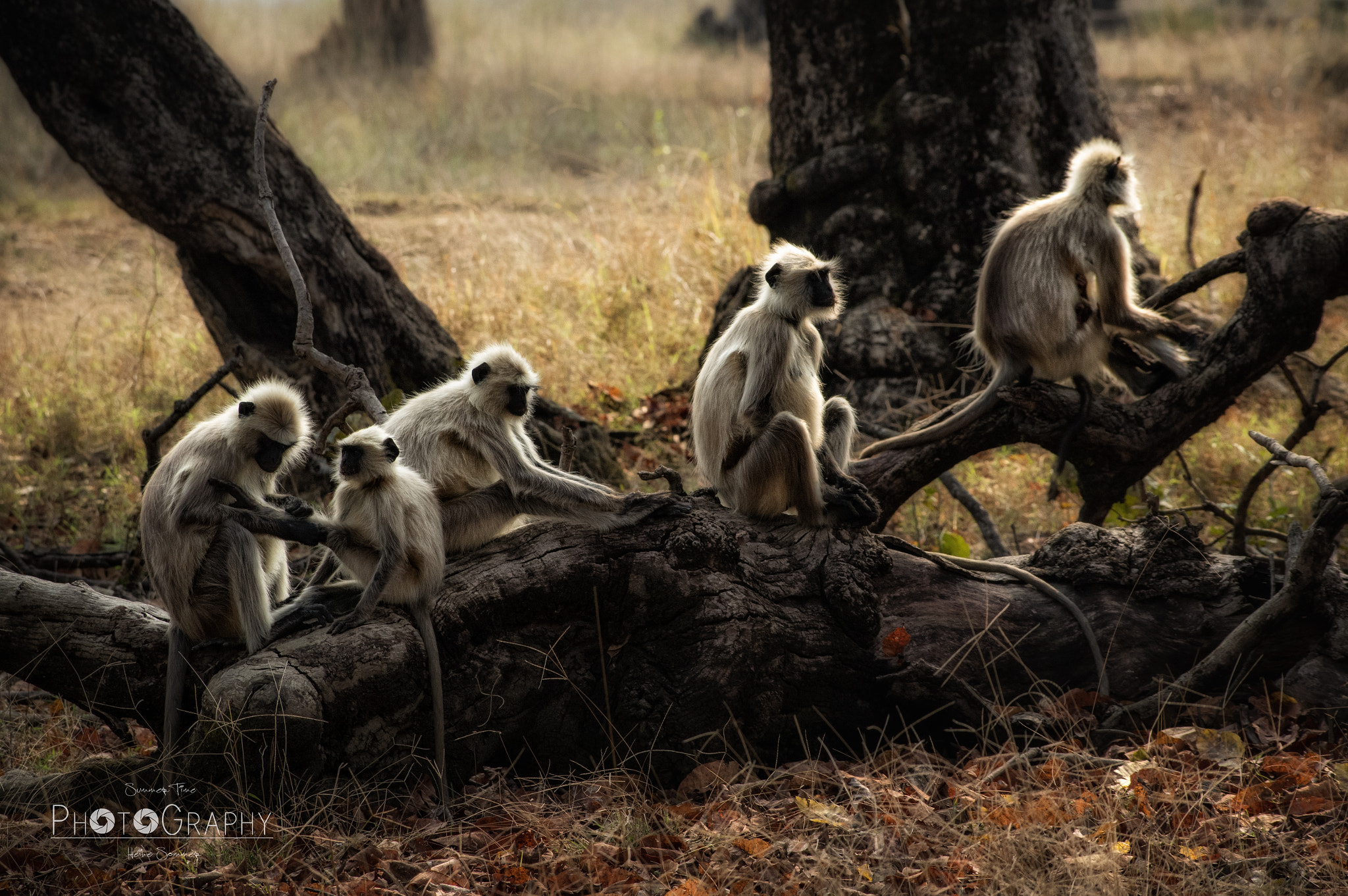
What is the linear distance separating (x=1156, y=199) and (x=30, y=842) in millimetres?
9885

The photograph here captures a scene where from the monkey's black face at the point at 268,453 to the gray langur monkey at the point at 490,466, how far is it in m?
0.45

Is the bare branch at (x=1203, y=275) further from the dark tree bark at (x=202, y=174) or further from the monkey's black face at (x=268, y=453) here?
the dark tree bark at (x=202, y=174)

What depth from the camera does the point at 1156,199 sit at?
9297 millimetres

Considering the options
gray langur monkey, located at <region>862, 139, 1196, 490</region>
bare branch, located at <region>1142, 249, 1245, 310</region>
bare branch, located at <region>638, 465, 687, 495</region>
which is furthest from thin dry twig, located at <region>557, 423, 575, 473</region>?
bare branch, located at <region>1142, 249, 1245, 310</region>

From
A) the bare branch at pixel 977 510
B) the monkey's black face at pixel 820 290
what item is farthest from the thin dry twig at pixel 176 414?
the bare branch at pixel 977 510

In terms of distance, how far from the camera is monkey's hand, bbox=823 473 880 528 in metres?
3.65

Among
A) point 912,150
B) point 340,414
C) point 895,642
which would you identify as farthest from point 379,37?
point 895,642

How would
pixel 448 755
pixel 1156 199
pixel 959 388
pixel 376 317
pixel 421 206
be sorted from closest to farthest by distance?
1. pixel 448 755
2. pixel 376 317
3. pixel 959 388
4. pixel 1156 199
5. pixel 421 206

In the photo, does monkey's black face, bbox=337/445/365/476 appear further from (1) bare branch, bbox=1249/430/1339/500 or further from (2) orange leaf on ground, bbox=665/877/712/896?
(1) bare branch, bbox=1249/430/1339/500

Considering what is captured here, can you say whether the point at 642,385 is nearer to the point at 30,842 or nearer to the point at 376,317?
the point at 376,317

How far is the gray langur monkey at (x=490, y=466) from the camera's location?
347 centimetres

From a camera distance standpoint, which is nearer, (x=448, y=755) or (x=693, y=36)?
(x=448, y=755)

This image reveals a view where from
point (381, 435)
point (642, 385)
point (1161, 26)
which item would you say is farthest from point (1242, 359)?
point (1161, 26)

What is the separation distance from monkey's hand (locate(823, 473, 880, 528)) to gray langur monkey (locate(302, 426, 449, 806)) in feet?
4.75
